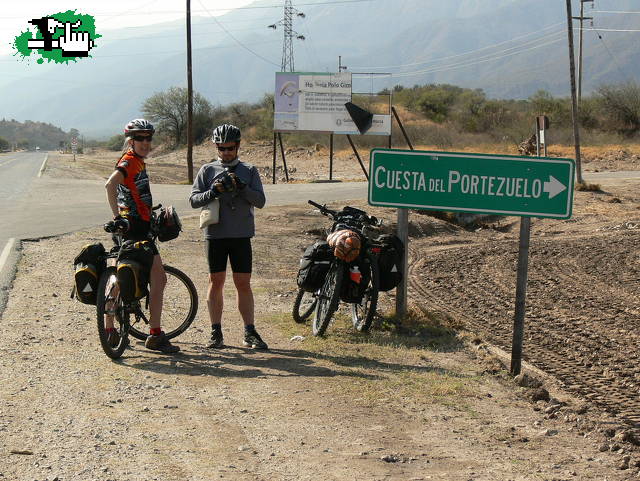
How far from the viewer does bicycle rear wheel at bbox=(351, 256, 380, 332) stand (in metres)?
7.59

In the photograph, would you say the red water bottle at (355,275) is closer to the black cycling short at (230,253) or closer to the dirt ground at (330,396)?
the dirt ground at (330,396)

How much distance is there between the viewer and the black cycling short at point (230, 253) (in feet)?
22.8

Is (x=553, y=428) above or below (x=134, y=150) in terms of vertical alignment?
below

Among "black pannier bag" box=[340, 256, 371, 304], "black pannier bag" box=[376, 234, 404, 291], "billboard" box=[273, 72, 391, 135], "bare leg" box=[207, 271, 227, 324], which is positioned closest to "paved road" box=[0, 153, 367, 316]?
"billboard" box=[273, 72, 391, 135]

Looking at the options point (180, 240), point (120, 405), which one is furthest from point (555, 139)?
point (120, 405)

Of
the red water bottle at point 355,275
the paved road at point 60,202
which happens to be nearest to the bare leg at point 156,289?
the red water bottle at point 355,275

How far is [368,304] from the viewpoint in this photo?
7879 mm

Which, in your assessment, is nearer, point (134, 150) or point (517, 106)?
point (134, 150)

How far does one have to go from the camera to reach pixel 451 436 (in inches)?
201

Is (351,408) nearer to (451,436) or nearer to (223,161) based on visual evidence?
(451,436)

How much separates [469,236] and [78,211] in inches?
347

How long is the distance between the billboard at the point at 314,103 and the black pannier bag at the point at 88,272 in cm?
2343

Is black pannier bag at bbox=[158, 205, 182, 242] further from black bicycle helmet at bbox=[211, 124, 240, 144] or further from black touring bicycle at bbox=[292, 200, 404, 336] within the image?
black touring bicycle at bbox=[292, 200, 404, 336]

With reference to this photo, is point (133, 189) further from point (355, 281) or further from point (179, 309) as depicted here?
point (355, 281)
